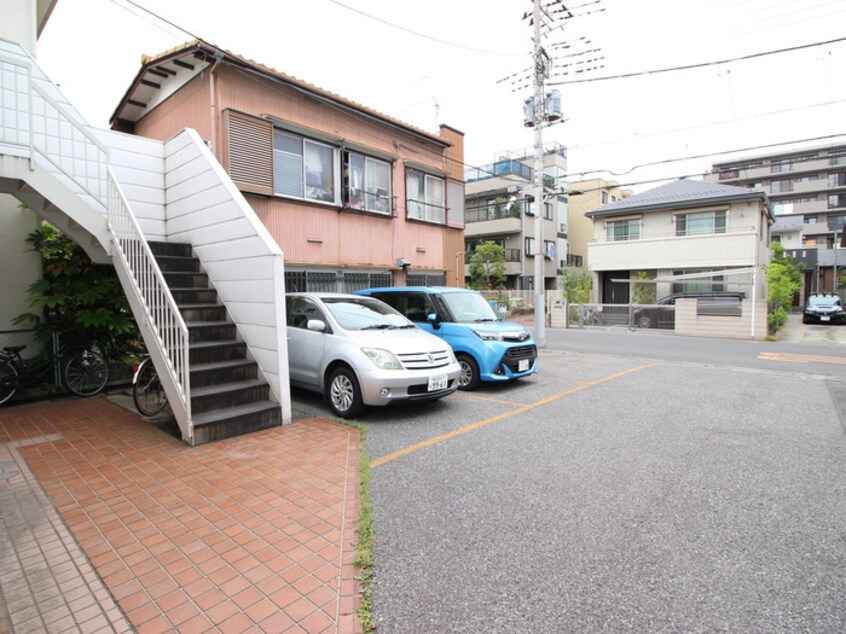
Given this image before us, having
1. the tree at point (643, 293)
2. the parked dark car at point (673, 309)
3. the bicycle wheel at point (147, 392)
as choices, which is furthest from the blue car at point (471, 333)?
the tree at point (643, 293)

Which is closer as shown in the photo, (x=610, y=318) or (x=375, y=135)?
(x=375, y=135)

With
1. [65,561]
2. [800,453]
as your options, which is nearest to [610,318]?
[800,453]

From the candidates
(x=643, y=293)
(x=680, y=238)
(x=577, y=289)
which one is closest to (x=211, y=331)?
(x=577, y=289)

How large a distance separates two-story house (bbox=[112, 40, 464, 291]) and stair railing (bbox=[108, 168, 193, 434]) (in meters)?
3.45

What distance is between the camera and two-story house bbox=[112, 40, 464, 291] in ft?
29.0

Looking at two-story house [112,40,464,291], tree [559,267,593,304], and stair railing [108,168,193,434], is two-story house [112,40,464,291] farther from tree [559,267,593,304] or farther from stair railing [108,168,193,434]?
tree [559,267,593,304]

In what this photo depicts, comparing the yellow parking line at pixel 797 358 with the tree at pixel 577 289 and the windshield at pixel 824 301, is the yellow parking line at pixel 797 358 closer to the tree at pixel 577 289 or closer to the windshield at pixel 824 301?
the tree at pixel 577 289

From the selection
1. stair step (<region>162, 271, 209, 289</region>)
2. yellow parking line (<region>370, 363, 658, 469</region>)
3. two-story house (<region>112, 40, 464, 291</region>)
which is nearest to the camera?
yellow parking line (<region>370, 363, 658, 469</region>)

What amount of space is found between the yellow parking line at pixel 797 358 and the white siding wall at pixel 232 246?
38.7ft

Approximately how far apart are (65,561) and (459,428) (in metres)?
3.66

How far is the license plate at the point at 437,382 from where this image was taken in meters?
5.63

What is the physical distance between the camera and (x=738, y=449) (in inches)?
185

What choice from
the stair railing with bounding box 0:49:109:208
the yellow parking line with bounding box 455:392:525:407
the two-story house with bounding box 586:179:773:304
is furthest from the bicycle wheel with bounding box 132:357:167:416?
the two-story house with bounding box 586:179:773:304

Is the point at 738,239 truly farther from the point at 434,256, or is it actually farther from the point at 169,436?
the point at 169,436
